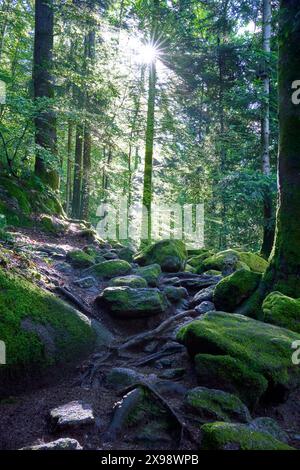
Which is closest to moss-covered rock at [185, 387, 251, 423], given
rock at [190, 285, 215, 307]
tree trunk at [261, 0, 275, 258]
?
rock at [190, 285, 215, 307]


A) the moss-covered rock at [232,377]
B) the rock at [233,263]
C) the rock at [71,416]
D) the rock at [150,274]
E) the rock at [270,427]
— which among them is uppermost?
the rock at [233,263]

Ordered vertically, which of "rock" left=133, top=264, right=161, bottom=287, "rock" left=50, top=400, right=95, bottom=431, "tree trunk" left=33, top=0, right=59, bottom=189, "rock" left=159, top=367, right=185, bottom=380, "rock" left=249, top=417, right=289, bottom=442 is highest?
"tree trunk" left=33, top=0, right=59, bottom=189

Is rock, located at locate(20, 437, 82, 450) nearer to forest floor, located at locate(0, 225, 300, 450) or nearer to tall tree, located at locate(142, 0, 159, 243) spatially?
forest floor, located at locate(0, 225, 300, 450)

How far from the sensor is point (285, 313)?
497 centimetres

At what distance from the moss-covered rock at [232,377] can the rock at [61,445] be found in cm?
160

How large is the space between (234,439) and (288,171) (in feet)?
14.2

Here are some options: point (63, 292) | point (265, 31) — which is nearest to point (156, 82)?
point (265, 31)

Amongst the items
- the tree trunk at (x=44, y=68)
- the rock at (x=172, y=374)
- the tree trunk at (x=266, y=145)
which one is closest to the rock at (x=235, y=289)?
Result: the rock at (x=172, y=374)

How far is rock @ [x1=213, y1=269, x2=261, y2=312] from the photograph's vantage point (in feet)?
19.9

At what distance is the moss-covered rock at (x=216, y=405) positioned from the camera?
3324 mm

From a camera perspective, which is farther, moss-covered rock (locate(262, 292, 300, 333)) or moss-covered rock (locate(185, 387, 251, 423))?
moss-covered rock (locate(262, 292, 300, 333))

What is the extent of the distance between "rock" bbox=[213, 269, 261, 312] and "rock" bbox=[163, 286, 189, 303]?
950 millimetres

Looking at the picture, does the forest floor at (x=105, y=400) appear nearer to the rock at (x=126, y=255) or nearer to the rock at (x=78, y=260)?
the rock at (x=78, y=260)
